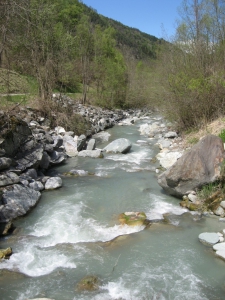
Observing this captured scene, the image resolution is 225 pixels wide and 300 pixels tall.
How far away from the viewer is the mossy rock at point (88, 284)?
4.83m

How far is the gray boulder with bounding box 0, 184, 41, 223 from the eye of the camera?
714 centimetres

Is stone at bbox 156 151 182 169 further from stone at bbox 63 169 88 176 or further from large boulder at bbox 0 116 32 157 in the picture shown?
large boulder at bbox 0 116 32 157

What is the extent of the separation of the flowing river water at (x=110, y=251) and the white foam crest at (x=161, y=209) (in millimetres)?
26

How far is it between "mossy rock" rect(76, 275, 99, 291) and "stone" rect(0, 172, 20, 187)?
3.93m

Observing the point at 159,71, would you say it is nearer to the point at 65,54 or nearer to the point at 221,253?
the point at 65,54

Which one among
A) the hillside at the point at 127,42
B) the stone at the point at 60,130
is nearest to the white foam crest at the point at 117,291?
the stone at the point at 60,130

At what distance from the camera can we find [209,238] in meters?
6.25

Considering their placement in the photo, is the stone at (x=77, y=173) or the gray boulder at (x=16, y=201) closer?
the gray boulder at (x=16, y=201)

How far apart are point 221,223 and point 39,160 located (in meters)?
6.33

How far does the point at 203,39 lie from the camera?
45.8 ft

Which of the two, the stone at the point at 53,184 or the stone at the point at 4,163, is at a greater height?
the stone at the point at 4,163

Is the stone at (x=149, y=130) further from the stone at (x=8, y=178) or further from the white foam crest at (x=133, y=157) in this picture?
the stone at (x=8, y=178)

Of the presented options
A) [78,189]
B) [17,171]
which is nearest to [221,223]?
[78,189]

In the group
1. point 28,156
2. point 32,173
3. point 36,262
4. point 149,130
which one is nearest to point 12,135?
point 28,156
